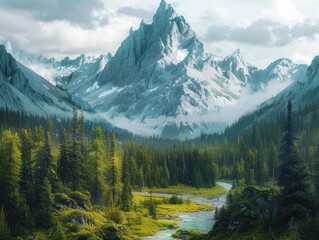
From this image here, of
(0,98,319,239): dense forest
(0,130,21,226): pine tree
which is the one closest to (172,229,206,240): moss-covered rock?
(0,98,319,239): dense forest

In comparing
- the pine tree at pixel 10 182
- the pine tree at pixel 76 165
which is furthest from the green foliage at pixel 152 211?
the pine tree at pixel 10 182

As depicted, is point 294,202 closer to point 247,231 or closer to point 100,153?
point 247,231

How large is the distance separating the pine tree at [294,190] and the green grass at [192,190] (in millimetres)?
111469

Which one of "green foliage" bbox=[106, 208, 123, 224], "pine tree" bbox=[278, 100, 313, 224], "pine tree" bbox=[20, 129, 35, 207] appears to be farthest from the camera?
"green foliage" bbox=[106, 208, 123, 224]

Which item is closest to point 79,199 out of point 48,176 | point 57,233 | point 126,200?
point 48,176

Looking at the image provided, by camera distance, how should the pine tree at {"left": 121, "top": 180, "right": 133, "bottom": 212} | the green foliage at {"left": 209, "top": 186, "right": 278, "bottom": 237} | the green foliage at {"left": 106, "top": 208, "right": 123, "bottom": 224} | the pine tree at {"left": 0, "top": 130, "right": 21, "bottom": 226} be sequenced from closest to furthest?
1. the green foliage at {"left": 209, "top": 186, "right": 278, "bottom": 237}
2. the pine tree at {"left": 0, "top": 130, "right": 21, "bottom": 226}
3. the green foliage at {"left": 106, "top": 208, "right": 123, "bottom": 224}
4. the pine tree at {"left": 121, "top": 180, "right": 133, "bottom": 212}

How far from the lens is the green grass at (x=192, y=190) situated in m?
167

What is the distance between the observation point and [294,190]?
170 feet

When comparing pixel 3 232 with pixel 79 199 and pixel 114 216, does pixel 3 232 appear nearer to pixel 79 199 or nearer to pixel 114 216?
pixel 79 199

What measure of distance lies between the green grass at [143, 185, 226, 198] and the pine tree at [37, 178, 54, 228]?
94775 millimetres

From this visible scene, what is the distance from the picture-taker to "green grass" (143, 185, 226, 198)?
167m

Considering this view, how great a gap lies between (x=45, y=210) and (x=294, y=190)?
38815 millimetres

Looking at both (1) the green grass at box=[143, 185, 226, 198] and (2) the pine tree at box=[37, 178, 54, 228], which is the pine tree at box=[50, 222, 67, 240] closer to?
(2) the pine tree at box=[37, 178, 54, 228]

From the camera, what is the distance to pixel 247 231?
177ft
